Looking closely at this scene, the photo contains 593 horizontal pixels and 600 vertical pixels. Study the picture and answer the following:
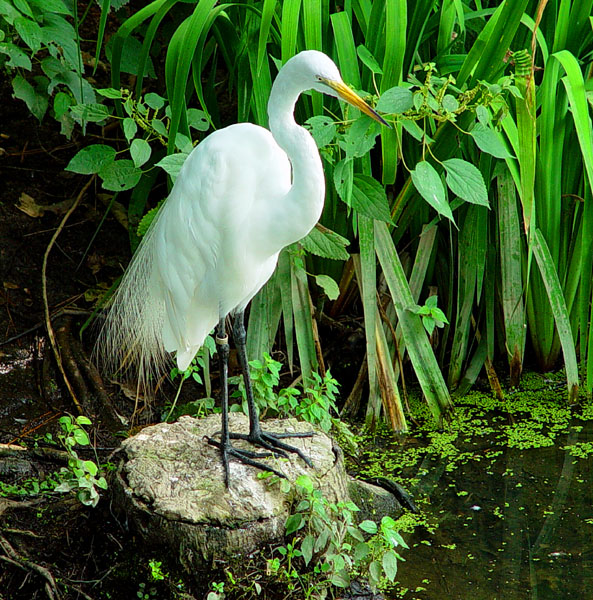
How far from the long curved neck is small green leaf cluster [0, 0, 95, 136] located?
107 centimetres

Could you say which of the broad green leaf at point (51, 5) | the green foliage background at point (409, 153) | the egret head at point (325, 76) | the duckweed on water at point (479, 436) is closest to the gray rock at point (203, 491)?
the duckweed on water at point (479, 436)

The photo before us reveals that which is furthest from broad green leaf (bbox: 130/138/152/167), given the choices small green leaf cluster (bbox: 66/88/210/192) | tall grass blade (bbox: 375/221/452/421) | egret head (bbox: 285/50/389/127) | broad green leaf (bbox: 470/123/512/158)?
broad green leaf (bbox: 470/123/512/158)

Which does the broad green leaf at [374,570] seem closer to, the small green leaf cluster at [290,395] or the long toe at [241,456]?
the long toe at [241,456]

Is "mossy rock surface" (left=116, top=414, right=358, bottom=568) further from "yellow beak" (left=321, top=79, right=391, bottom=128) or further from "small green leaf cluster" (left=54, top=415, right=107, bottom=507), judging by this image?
"yellow beak" (left=321, top=79, right=391, bottom=128)

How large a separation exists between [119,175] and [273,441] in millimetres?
1117

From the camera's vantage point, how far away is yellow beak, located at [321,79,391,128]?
77.6 inches

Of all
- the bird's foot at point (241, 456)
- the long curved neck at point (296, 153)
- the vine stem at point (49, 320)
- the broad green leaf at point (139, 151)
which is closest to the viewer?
the long curved neck at point (296, 153)

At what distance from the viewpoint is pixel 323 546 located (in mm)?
2180

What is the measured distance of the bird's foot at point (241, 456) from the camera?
93.5 inches

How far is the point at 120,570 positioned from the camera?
2.27m

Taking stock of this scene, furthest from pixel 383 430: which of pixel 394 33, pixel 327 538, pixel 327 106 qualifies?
pixel 394 33

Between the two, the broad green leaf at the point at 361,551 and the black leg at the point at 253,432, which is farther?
the black leg at the point at 253,432

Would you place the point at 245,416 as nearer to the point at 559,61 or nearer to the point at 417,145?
the point at 417,145

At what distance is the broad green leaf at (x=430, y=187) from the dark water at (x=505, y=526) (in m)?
1.08
